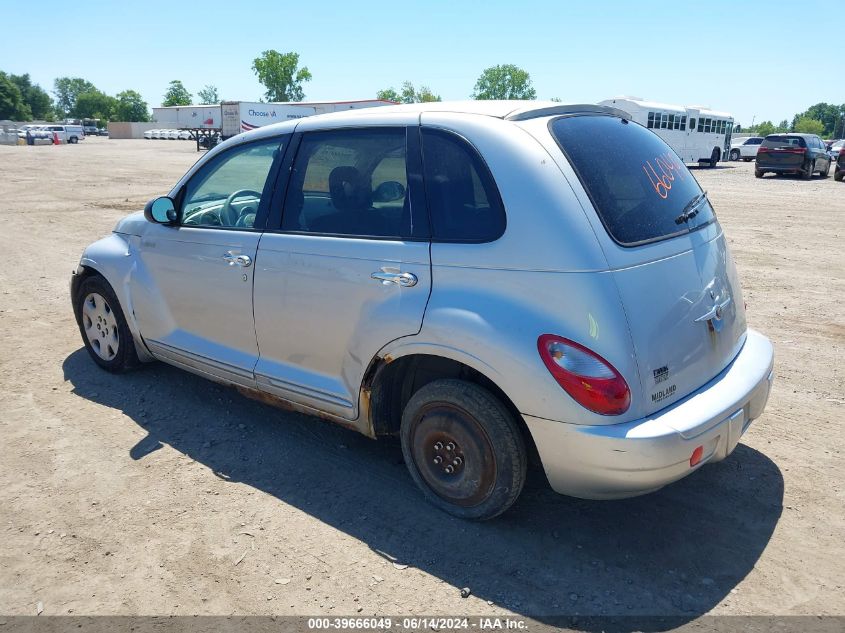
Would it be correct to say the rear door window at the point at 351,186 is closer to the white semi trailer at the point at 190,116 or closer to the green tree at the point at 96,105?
the white semi trailer at the point at 190,116

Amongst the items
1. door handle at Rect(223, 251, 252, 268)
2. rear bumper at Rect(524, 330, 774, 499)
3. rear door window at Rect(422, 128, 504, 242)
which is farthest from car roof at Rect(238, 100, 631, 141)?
rear bumper at Rect(524, 330, 774, 499)

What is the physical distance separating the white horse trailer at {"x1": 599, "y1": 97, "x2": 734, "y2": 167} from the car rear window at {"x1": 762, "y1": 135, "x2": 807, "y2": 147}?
405 cm

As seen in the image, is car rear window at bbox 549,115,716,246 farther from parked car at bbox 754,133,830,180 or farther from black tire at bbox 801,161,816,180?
black tire at bbox 801,161,816,180

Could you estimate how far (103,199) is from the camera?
56.1 feet

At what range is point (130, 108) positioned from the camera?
439 ft

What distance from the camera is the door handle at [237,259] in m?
3.83

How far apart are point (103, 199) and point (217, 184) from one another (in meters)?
14.5

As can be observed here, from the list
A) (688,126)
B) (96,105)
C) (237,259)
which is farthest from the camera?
(96,105)

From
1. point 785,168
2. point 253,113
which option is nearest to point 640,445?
point 785,168

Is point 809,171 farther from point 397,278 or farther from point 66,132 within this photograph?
point 66,132

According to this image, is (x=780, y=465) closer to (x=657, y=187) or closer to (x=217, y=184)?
(x=657, y=187)

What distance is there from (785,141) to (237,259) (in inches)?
1114

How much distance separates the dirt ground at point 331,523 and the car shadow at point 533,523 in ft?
0.03

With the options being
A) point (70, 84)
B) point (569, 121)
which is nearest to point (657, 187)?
point (569, 121)
